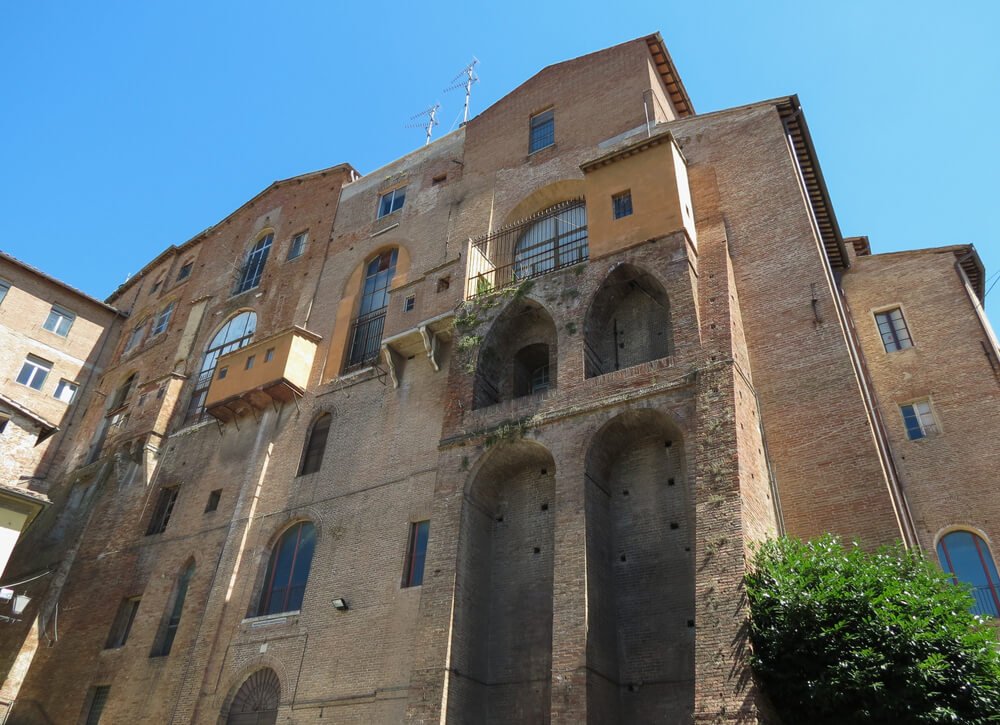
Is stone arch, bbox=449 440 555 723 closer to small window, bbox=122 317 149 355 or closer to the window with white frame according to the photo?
the window with white frame

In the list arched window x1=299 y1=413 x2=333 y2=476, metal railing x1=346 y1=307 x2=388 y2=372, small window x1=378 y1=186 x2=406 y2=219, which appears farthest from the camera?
small window x1=378 y1=186 x2=406 y2=219

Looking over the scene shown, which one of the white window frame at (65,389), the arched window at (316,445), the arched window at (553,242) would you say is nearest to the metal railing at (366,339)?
the arched window at (316,445)

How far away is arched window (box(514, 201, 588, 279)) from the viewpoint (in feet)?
60.7

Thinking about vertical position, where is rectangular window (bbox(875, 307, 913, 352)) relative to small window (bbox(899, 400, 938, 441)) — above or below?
above

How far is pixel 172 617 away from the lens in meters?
19.8

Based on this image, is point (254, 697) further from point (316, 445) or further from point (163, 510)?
point (163, 510)

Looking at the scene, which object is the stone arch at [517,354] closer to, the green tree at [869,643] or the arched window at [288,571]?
the arched window at [288,571]

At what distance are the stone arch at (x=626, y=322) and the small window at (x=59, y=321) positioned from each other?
984 inches

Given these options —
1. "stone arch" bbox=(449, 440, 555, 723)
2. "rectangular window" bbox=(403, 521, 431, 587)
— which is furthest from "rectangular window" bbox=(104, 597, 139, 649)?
"stone arch" bbox=(449, 440, 555, 723)

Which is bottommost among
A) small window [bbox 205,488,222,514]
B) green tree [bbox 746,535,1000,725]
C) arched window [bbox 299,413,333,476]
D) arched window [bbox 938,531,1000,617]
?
green tree [bbox 746,535,1000,725]

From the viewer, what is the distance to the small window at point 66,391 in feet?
99.9

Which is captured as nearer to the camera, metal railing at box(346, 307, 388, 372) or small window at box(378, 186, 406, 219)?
metal railing at box(346, 307, 388, 372)

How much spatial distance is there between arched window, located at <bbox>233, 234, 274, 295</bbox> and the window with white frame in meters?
1.34

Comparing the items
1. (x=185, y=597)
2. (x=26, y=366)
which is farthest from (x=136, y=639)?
(x=26, y=366)
